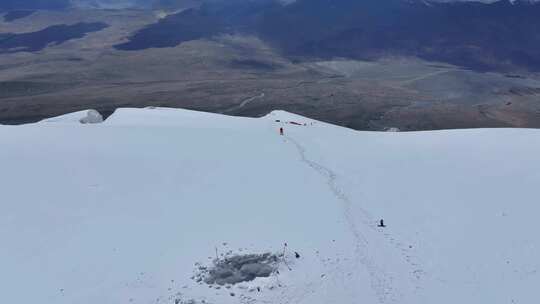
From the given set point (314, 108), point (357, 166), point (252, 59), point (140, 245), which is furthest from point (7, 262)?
point (252, 59)

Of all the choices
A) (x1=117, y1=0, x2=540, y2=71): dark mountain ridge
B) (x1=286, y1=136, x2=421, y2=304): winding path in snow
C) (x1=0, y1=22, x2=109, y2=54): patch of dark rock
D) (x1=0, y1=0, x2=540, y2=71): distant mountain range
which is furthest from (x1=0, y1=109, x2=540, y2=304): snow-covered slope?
(x1=0, y1=22, x2=109, y2=54): patch of dark rock

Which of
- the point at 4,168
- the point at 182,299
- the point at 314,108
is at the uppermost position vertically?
the point at 4,168

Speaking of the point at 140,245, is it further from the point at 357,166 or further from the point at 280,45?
the point at 280,45

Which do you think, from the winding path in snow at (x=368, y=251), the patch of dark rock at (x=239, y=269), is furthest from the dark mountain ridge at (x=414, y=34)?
the patch of dark rock at (x=239, y=269)

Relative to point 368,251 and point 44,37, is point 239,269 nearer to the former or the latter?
point 368,251

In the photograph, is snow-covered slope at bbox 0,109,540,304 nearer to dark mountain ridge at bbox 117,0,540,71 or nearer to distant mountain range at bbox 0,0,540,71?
distant mountain range at bbox 0,0,540,71
